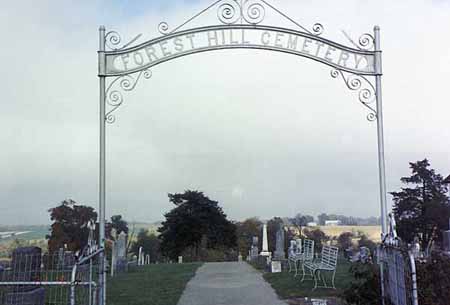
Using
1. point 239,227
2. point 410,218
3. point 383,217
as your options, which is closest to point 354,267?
point 383,217

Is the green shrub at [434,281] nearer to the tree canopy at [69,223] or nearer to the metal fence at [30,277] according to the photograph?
the metal fence at [30,277]

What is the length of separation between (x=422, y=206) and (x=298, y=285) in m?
21.6

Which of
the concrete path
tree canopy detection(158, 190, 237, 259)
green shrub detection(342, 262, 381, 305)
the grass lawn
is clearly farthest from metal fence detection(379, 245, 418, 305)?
tree canopy detection(158, 190, 237, 259)

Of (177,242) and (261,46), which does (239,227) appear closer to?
(177,242)

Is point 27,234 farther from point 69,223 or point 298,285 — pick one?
point 69,223

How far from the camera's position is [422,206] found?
106 feet

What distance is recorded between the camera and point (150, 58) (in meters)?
7.78

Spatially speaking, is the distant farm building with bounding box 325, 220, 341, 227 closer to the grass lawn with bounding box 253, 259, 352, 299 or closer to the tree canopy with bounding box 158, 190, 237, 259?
the grass lawn with bounding box 253, 259, 352, 299

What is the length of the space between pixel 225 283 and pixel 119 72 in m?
8.27

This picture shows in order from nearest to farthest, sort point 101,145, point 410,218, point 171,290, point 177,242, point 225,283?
point 101,145
point 171,290
point 225,283
point 410,218
point 177,242

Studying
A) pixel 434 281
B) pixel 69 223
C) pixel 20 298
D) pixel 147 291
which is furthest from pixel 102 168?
pixel 69 223

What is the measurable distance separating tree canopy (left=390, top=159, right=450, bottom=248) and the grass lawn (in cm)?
1308

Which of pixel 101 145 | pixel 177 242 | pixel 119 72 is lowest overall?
pixel 177 242

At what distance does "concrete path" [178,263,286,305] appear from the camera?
10.9 m
